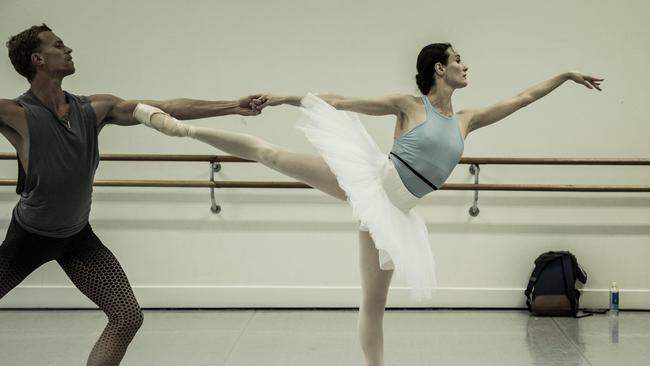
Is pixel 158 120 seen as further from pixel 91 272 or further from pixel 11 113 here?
pixel 91 272

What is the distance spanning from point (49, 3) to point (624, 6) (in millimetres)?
3738

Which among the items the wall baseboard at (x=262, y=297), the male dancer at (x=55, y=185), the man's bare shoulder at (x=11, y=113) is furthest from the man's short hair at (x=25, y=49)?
the wall baseboard at (x=262, y=297)

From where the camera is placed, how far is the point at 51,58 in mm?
2328

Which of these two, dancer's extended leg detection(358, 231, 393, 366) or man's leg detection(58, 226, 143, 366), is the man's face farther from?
dancer's extended leg detection(358, 231, 393, 366)

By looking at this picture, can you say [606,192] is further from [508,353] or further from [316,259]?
[316,259]

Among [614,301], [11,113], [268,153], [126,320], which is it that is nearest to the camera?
[11,113]

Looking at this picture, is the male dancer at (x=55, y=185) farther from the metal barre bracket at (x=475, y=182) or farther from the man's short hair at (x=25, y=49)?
the metal barre bracket at (x=475, y=182)

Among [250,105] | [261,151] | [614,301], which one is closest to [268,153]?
[261,151]

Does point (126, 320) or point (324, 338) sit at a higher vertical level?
point (126, 320)

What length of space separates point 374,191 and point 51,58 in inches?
49.4

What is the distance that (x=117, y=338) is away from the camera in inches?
92.7

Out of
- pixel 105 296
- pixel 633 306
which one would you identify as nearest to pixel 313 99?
pixel 105 296

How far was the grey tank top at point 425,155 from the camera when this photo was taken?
2.56 m

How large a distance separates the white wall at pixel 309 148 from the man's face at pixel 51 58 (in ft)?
6.64
